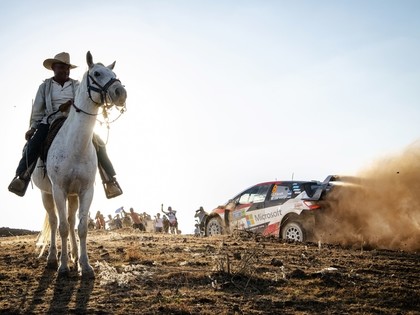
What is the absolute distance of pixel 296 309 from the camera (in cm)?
470

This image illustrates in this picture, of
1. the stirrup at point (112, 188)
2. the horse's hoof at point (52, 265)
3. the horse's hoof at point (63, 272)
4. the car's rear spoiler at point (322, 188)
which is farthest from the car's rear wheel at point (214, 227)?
the horse's hoof at point (63, 272)

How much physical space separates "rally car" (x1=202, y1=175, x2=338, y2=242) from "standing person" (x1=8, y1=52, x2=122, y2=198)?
226 inches

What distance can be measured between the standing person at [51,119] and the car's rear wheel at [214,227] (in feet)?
26.0

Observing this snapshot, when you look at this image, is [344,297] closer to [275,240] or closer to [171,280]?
[171,280]

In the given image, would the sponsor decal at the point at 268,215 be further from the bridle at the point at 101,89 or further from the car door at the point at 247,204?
the bridle at the point at 101,89

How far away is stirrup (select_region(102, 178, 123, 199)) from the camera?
7844 mm

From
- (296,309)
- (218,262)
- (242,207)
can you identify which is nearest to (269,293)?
(296,309)

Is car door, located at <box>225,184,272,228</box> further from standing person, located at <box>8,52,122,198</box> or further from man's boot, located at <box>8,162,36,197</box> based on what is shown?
man's boot, located at <box>8,162,36,197</box>

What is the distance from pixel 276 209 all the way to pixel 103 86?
24.9 ft

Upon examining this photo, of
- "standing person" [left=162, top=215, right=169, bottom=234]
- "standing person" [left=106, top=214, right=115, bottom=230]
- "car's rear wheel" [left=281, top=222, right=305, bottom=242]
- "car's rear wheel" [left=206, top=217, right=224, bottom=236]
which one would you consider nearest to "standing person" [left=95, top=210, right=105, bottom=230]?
"standing person" [left=106, top=214, right=115, bottom=230]

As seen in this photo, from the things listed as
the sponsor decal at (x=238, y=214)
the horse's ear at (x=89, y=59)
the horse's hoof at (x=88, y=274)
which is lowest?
the horse's hoof at (x=88, y=274)

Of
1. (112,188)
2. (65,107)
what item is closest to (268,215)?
(112,188)

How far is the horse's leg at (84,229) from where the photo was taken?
21.3 feet

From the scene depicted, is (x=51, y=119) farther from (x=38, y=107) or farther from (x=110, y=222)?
(x=110, y=222)
